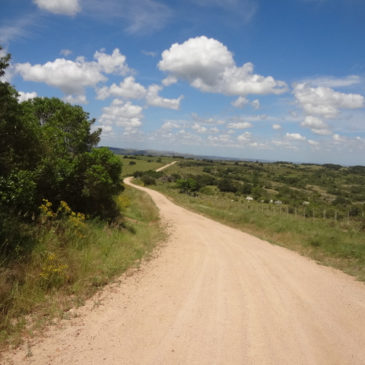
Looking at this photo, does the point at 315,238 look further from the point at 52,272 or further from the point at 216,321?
the point at 52,272

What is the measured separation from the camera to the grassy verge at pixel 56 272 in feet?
15.0

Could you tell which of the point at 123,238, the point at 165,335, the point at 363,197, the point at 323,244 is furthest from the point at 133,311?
the point at 363,197

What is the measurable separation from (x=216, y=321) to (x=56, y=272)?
12.9 ft

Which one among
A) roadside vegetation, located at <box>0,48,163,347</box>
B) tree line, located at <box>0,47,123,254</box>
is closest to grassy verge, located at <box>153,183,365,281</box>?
roadside vegetation, located at <box>0,48,163,347</box>

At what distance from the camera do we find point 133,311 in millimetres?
5047

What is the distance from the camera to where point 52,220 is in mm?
8703

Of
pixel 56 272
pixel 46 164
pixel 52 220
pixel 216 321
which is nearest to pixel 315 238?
pixel 216 321

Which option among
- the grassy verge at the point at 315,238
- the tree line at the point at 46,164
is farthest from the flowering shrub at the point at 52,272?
the grassy verge at the point at 315,238

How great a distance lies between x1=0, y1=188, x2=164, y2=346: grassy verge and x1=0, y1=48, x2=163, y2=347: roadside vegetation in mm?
17

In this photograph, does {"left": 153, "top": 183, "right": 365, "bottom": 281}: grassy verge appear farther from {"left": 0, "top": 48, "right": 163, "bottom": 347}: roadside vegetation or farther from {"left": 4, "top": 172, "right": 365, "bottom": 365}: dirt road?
{"left": 0, "top": 48, "right": 163, "bottom": 347}: roadside vegetation

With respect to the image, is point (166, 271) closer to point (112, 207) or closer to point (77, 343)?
point (77, 343)

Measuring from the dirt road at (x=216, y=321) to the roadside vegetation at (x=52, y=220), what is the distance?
81 centimetres

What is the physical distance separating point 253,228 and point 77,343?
14916 millimetres

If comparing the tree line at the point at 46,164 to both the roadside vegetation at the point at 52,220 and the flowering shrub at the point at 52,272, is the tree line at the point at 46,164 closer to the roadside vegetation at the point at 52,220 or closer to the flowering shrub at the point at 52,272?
the roadside vegetation at the point at 52,220
